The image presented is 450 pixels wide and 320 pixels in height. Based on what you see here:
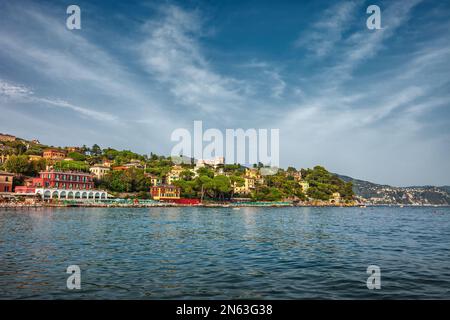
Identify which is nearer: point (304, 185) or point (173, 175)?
point (173, 175)

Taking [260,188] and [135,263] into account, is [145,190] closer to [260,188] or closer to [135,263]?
[260,188]

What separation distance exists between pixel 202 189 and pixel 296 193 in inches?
2343

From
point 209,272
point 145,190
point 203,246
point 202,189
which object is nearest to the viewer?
point 209,272

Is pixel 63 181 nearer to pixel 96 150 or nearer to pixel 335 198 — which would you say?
pixel 96 150

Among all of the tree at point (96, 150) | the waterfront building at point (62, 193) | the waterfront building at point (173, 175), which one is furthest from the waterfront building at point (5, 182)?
the tree at point (96, 150)

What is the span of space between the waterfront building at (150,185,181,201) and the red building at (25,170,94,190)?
772 inches

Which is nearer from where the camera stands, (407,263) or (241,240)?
(407,263)

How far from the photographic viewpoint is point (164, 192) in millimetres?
116500

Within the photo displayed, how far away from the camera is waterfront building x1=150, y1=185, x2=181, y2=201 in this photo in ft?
377

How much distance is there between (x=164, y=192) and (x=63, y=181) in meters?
32.2

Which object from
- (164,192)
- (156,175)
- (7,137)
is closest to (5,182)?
(164,192)

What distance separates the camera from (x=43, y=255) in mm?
18688
